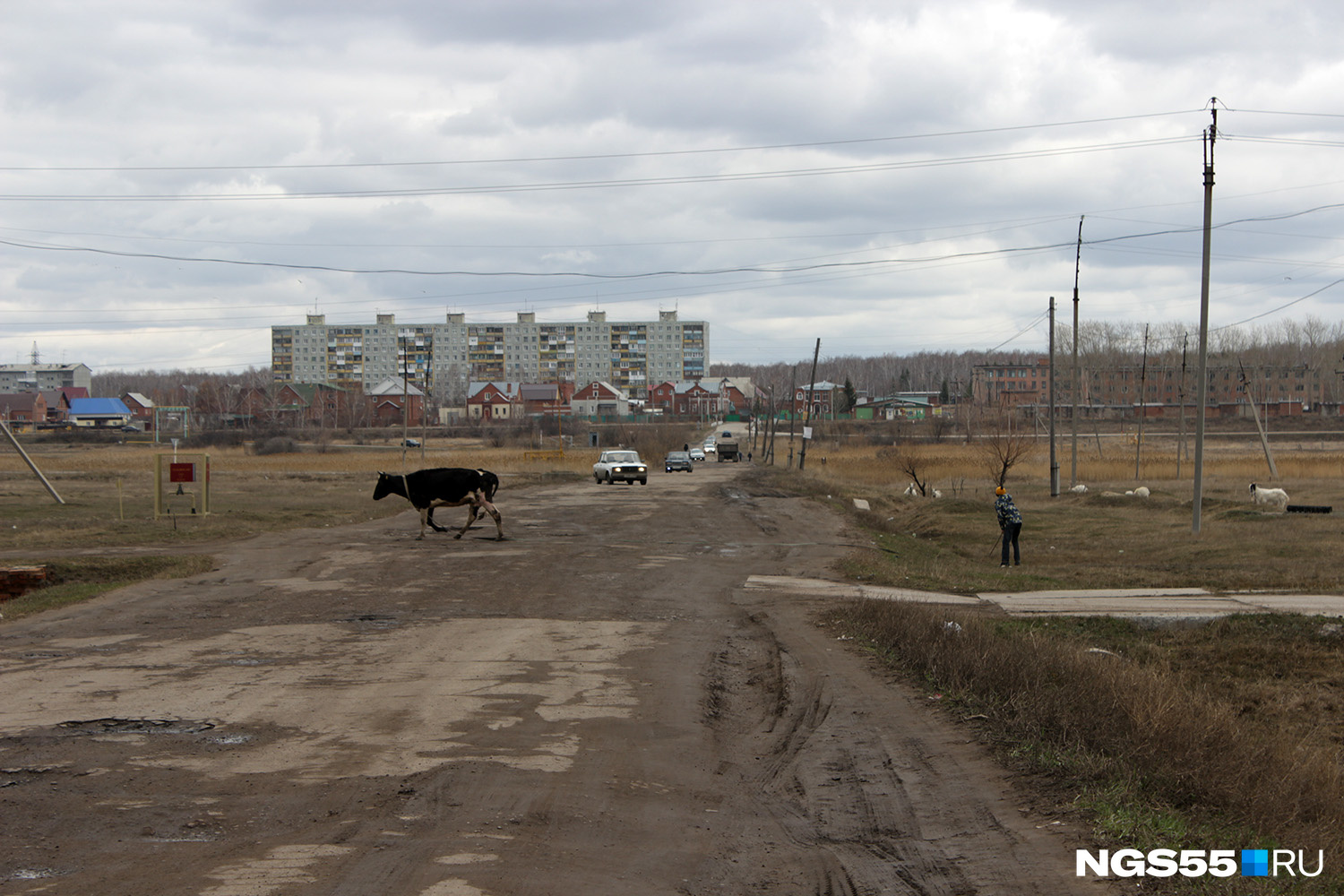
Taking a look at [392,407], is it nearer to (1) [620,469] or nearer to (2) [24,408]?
(2) [24,408]

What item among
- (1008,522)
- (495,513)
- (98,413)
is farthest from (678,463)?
(98,413)

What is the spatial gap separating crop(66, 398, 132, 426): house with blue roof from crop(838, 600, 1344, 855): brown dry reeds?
524ft

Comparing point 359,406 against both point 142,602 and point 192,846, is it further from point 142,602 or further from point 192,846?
point 192,846

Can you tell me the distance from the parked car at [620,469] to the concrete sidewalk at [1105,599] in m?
32.8

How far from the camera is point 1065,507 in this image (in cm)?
4016

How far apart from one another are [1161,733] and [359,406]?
528ft

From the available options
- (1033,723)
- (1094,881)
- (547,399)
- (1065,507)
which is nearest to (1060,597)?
(1033,723)

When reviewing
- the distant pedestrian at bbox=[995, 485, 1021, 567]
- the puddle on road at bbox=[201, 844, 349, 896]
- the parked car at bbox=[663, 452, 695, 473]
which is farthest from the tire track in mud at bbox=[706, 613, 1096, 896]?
the parked car at bbox=[663, 452, 695, 473]

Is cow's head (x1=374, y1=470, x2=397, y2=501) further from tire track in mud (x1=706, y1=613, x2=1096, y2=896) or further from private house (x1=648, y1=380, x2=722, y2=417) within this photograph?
private house (x1=648, y1=380, x2=722, y2=417)

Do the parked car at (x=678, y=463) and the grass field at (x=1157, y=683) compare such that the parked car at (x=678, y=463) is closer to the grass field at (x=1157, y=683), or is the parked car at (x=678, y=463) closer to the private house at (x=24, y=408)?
the grass field at (x=1157, y=683)

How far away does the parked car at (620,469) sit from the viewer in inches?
2030

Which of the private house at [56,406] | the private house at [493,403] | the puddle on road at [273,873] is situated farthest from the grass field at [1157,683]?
the private house at [56,406]

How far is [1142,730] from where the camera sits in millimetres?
7480

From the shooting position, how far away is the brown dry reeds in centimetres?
626
